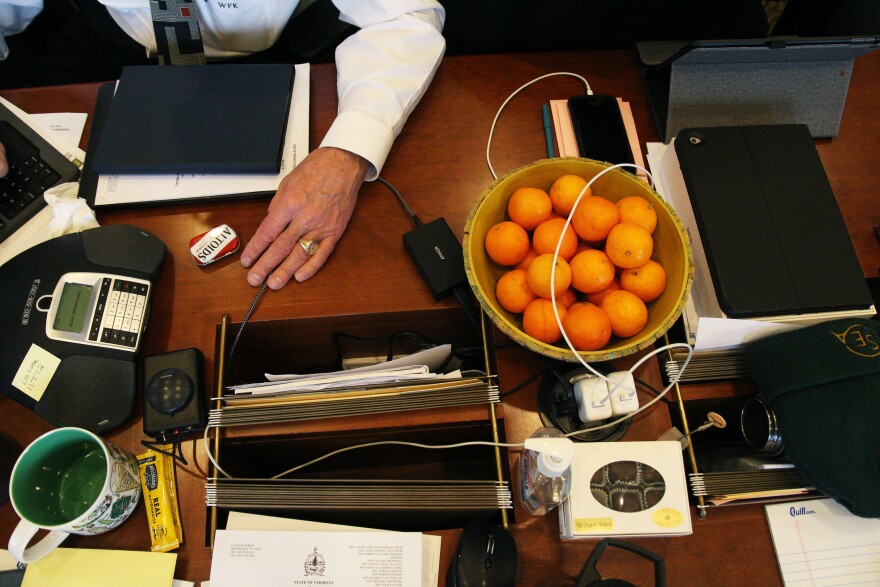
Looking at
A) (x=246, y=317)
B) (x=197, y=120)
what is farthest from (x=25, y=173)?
(x=246, y=317)

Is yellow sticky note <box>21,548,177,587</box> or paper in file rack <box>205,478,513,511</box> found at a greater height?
paper in file rack <box>205,478,513,511</box>

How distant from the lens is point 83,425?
0.79m

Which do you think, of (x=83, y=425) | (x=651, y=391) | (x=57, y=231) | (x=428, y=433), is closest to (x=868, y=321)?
(x=651, y=391)

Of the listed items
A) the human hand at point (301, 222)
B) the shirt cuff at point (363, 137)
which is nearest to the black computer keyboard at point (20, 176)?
the human hand at point (301, 222)

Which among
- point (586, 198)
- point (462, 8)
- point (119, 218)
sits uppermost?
point (462, 8)

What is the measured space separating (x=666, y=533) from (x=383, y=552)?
37 centimetres

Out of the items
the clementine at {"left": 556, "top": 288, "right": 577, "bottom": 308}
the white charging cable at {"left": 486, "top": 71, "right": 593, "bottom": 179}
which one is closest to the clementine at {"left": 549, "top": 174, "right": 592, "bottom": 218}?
the clementine at {"left": 556, "top": 288, "right": 577, "bottom": 308}

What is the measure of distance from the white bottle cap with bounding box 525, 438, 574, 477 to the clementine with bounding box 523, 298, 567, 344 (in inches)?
→ 5.5

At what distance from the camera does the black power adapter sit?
88 cm

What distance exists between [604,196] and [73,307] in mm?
849

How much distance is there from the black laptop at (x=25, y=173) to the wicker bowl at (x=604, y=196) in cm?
77

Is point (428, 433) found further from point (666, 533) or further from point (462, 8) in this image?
point (462, 8)

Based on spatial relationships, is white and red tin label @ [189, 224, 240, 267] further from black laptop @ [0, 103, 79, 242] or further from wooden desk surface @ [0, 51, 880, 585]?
black laptop @ [0, 103, 79, 242]

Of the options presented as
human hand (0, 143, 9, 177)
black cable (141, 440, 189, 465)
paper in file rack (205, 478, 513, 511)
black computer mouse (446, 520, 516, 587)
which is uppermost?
human hand (0, 143, 9, 177)
